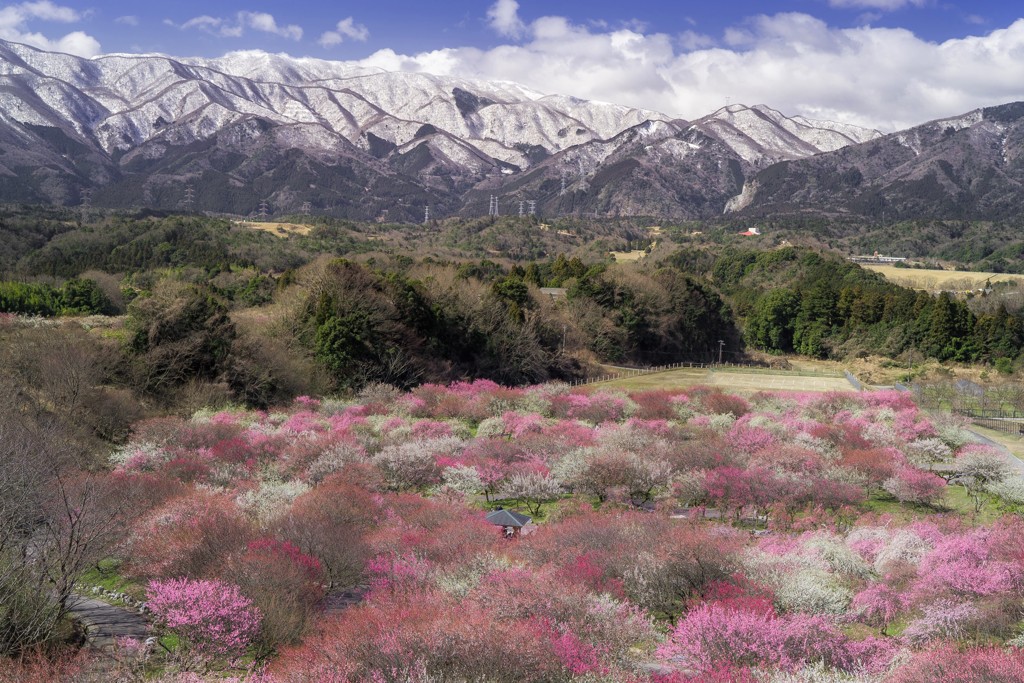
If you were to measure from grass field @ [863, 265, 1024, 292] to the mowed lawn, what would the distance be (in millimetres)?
45646

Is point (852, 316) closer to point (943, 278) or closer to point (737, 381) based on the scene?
point (737, 381)

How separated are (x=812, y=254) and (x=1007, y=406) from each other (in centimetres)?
6203

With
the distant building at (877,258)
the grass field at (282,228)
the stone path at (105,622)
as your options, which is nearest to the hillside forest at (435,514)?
the stone path at (105,622)

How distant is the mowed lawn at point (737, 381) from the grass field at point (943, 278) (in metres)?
45.6

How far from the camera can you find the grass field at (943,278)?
319 feet

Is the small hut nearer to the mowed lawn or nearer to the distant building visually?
the mowed lawn

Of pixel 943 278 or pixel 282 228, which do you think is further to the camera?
pixel 282 228

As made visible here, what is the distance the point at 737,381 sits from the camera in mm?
49750

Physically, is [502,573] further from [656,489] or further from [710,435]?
[710,435]

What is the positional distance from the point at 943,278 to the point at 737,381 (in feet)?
237

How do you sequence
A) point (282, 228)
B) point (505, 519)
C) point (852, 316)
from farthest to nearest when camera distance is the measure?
1. point (282, 228)
2. point (852, 316)
3. point (505, 519)

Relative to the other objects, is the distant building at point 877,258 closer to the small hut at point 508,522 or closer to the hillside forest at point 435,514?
the hillside forest at point 435,514

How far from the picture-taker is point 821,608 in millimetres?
10352

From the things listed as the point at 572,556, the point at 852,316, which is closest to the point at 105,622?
the point at 572,556
